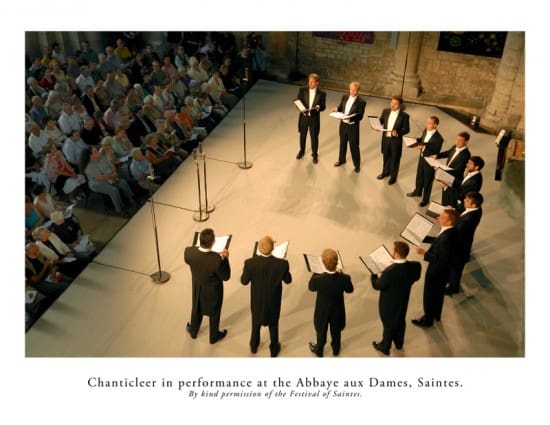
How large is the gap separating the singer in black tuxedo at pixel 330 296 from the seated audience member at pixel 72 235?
300 centimetres

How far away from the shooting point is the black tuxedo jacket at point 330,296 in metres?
5.43

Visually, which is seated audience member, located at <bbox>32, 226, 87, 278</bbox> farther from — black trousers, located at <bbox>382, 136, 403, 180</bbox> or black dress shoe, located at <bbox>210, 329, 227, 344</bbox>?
black trousers, located at <bbox>382, 136, 403, 180</bbox>

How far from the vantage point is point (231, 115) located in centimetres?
1082

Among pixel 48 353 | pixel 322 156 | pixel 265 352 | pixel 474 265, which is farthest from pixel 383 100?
pixel 48 353

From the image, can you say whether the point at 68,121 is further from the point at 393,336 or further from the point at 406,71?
the point at 406,71

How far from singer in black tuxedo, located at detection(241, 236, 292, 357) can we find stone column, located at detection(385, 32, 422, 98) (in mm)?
6890

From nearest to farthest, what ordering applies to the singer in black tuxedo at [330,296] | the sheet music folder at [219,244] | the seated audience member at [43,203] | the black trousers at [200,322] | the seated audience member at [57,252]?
the singer in black tuxedo at [330,296], the sheet music folder at [219,244], the black trousers at [200,322], the seated audience member at [57,252], the seated audience member at [43,203]

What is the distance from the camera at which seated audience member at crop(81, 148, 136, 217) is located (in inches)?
315

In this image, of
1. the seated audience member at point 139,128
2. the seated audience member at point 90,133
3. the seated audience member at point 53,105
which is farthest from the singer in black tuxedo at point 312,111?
the seated audience member at point 53,105

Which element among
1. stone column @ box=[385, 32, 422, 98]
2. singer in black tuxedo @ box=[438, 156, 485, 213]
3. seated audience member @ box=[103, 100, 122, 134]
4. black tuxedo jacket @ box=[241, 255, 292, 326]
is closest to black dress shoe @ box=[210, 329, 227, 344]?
black tuxedo jacket @ box=[241, 255, 292, 326]

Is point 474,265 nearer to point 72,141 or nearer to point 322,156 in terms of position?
point 322,156

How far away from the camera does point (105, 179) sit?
26.5 feet

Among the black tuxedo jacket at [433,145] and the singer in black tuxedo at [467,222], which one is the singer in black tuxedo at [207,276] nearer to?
the singer in black tuxedo at [467,222]

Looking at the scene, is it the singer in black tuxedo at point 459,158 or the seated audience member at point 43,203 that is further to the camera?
the singer in black tuxedo at point 459,158
